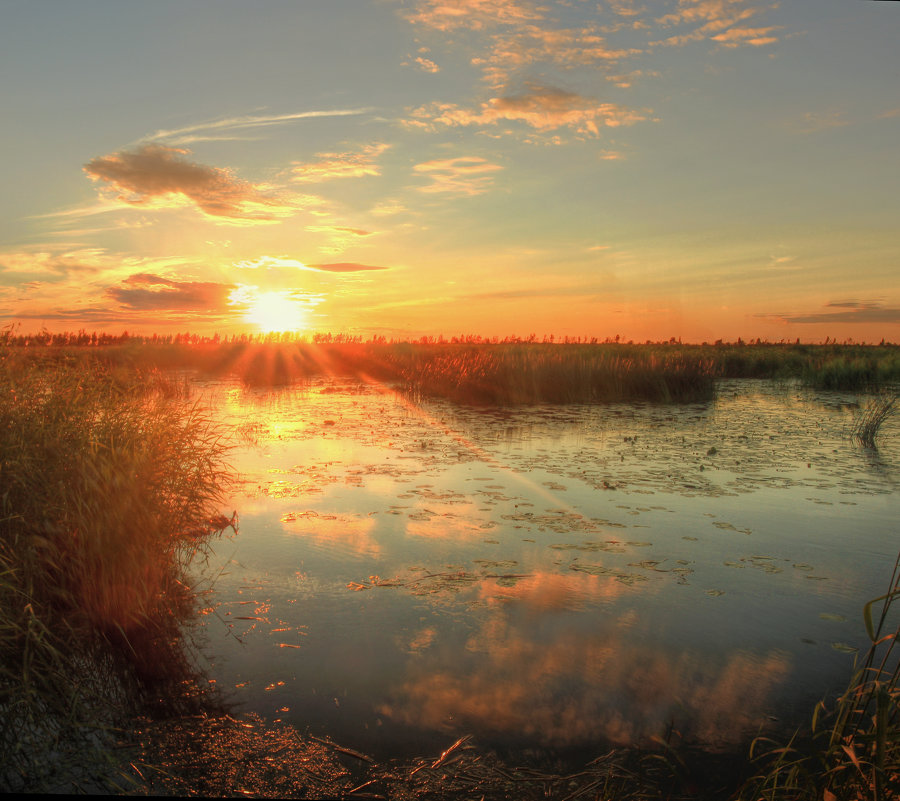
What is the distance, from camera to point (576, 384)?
18953 millimetres

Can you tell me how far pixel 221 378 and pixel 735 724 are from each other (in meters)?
25.7

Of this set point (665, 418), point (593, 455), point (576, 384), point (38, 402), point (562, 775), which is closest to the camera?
point (562, 775)

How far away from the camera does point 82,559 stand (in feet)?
14.4

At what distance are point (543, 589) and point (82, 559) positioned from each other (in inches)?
132

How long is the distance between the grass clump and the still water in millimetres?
460

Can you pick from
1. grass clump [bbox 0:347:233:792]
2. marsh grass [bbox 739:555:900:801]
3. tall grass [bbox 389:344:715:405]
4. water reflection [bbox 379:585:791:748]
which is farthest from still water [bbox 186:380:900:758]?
tall grass [bbox 389:344:715:405]

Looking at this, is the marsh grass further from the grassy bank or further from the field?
the grassy bank

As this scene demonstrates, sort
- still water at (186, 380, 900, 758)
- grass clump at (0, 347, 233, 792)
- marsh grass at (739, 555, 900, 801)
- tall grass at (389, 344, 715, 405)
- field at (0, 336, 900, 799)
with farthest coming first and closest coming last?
tall grass at (389, 344, 715, 405) → still water at (186, 380, 900, 758) → grass clump at (0, 347, 233, 792) → field at (0, 336, 900, 799) → marsh grass at (739, 555, 900, 801)

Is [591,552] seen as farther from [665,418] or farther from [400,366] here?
[400,366]

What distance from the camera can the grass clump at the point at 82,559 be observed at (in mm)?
3258

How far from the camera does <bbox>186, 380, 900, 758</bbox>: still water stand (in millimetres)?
3443

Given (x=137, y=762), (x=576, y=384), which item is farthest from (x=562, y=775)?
(x=576, y=384)

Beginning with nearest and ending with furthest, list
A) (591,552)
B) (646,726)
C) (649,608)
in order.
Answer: (646,726) < (649,608) < (591,552)

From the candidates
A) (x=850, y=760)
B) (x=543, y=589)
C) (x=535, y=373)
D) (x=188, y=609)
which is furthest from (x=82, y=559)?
(x=535, y=373)
